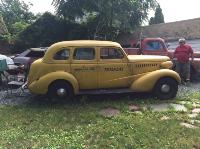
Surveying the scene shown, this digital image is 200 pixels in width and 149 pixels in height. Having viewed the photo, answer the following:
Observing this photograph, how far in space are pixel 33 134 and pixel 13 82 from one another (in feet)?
15.9

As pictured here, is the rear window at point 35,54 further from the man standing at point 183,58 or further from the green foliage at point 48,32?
the green foliage at point 48,32

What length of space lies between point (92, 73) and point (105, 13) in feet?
53.3

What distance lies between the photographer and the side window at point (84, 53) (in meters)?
11.6

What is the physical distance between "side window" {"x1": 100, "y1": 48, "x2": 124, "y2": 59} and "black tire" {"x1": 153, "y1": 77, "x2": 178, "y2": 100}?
54.5 inches

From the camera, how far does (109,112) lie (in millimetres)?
10312

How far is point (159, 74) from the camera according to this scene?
38.4ft

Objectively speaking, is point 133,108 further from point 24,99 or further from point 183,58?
point 183,58

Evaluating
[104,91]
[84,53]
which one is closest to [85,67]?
[84,53]

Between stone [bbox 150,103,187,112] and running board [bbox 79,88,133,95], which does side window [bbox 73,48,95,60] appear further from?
stone [bbox 150,103,187,112]

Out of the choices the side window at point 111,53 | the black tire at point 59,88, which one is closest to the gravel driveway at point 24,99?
the black tire at point 59,88

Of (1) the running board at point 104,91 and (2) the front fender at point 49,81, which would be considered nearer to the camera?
(2) the front fender at point 49,81

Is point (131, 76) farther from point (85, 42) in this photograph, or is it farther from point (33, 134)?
point (33, 134)

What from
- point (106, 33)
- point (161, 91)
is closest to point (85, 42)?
point (161, 91)

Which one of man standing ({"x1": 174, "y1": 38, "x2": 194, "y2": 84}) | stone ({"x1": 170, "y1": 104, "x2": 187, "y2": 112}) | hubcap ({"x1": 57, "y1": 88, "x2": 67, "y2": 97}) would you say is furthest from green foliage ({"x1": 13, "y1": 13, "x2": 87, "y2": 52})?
stone ({"x1": 170, "y1": 104, "x2": 187, "y2": 112})
